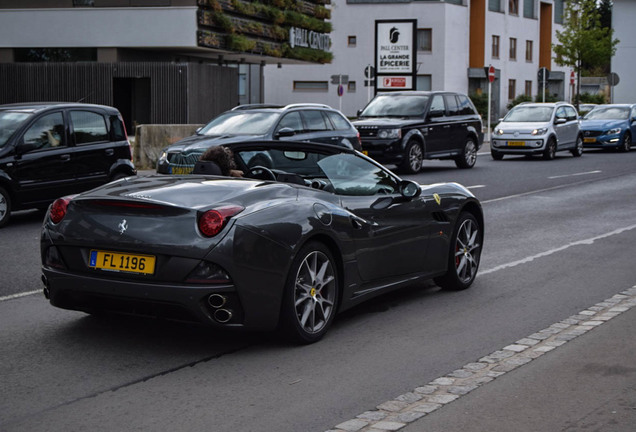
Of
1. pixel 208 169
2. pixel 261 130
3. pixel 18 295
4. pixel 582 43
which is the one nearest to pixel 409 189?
pixel 208 169

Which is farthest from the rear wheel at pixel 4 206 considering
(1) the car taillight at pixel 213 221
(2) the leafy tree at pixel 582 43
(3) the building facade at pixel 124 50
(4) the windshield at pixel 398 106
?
(2) the leafy tree at pixel 582 43

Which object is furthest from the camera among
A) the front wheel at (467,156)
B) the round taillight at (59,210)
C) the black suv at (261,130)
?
the front wheel at (467,156)

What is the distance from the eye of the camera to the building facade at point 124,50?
41.1 meters

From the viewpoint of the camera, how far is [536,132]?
29.8 metres

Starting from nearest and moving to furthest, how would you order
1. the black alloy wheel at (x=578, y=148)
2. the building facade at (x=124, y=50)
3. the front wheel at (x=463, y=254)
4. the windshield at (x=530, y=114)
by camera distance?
the front wheel at (x=463, y=254) → the windshield at (x=530, y=114) → the black alloy wheel at (x=578, y=148) → the building facade at (x=124, y=50)

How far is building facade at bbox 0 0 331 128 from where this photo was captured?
135 ft

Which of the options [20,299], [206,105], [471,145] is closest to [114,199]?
[20,299]

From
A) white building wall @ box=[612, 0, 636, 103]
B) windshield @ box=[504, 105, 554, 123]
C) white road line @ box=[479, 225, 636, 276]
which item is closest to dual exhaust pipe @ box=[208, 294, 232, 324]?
white road line @ box=[479, 225, 636, 276]

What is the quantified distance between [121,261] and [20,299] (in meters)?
2.40

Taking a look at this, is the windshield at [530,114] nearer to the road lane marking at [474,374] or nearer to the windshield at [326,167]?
the road lane marking at [474,374]

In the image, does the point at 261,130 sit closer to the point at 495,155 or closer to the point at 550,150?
the point at 495,155

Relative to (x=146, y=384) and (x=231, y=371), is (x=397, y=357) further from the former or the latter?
(x=146, y=384)

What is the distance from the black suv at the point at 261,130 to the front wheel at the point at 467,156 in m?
5.89

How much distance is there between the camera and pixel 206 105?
141 ft
